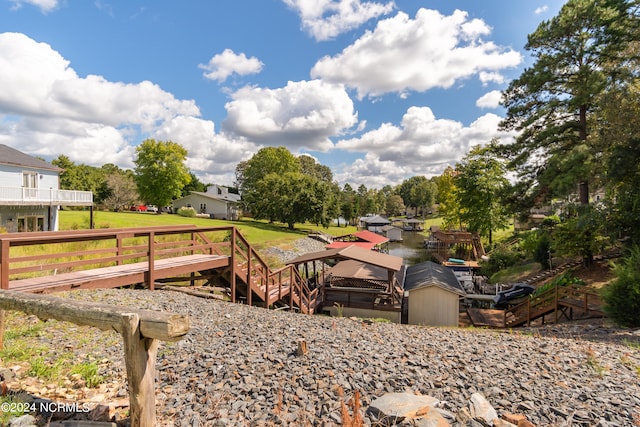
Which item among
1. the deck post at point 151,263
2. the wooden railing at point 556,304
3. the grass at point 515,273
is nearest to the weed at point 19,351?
the deck post at point 151,263

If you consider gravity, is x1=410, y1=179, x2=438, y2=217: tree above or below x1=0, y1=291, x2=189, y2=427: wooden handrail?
above

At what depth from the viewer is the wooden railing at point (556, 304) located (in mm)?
11344

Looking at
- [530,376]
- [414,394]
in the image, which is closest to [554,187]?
[530,376]

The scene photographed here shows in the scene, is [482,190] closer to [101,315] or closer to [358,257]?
[358,257]

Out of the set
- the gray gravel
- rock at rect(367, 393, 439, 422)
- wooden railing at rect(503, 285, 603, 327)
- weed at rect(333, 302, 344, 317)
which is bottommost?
weed at rect(333, 302, 344, 317)

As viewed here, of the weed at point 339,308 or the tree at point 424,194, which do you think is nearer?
the weed at point 339,308

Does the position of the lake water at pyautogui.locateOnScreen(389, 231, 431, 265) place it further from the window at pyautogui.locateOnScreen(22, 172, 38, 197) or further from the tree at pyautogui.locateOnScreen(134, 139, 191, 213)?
the tree at pyautogui.locateOnScreen(134, 139, 191, 213)

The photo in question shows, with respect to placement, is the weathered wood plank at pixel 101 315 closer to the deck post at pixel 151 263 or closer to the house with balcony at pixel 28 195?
the deck post at pixel 151 263

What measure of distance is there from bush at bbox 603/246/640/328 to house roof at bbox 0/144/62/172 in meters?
32.0

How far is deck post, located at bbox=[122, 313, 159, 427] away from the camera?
9.08ft

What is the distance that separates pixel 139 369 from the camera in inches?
112

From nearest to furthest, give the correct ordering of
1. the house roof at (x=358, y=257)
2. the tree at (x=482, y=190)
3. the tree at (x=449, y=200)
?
1. the house roof at (x=358, y=257)
2. the tree at (x=482, y=190)
3. the tree at (x=449, y=200)

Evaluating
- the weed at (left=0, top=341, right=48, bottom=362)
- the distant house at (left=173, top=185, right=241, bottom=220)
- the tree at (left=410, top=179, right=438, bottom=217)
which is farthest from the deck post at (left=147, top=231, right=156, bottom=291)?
the tree at (left=410, top=179, right=438, bottom=217)

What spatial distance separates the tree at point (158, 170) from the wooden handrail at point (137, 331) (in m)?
52.0
